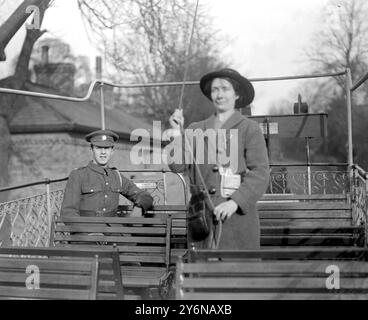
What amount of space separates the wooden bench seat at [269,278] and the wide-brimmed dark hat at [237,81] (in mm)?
1098

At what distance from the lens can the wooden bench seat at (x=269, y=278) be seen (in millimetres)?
2875

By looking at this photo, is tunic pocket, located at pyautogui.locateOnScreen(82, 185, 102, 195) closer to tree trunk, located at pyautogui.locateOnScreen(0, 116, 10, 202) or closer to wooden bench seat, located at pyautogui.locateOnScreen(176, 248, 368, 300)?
wooden bench seat, located at pyautogui.locateOnScreen(176, 248, 368, 300)

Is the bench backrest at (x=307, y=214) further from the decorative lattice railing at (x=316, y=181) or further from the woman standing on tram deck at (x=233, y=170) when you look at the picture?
the woman standing on tram deck at (x=233, y=170)

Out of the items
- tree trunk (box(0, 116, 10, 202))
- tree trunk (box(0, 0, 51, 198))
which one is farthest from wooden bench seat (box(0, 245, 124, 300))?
tree trunk (box(0, 116, 10, 202))

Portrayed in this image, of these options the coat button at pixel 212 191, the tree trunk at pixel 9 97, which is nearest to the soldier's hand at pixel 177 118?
the coat button at pixel 212 191

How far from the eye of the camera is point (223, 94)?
11.2 ft

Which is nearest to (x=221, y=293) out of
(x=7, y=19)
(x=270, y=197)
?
(x=270, y=197)

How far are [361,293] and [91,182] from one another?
106 inches

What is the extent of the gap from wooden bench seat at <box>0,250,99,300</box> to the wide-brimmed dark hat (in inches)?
51.0

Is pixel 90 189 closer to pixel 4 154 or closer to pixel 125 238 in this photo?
pixel 125 238

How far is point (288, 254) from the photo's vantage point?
2912 millimetres

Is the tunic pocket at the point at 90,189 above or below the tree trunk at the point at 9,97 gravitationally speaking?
below

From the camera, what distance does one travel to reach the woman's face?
3.41 meters
